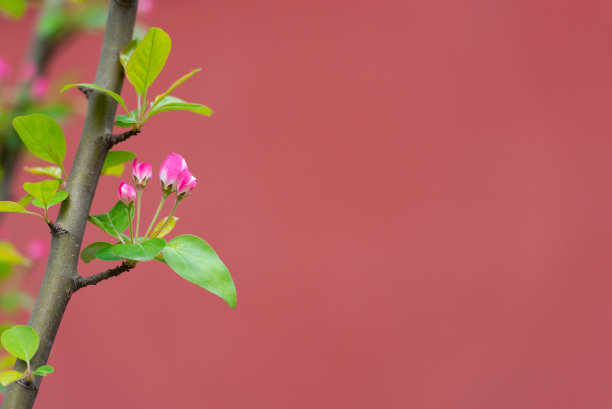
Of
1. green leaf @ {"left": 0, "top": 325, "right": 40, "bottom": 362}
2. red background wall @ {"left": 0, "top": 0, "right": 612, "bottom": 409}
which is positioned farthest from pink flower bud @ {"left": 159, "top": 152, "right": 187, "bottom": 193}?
red background wall @ {"left": 0, "top": 0, "right": 612, "bottom": 409}

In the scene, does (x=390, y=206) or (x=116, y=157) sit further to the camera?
(x=390, y=206)

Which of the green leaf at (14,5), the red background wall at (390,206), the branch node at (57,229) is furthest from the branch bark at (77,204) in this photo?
the red background wall at (390,206)

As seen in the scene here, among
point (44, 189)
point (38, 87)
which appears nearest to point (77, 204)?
point (44, 189)

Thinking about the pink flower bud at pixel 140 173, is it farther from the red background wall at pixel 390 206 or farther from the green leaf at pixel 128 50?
the red background wall at pixel 390 206

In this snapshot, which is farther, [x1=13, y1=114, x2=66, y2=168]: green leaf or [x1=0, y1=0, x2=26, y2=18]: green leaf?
[x1=0, y1=0, x2=26, y2=18]: green leaf

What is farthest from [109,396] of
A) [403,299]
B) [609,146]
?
[609,146]

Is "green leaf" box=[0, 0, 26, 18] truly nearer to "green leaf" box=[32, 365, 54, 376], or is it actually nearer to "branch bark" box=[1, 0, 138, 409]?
"branch bark" box=[1, 0, 138, 409]

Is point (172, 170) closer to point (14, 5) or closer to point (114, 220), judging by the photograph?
point (114, 220)
